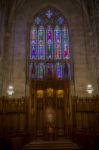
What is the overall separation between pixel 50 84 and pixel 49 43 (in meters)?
5.30

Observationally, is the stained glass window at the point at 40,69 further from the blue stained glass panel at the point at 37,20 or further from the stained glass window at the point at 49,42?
the blue stained glass panel at the point at 37,20

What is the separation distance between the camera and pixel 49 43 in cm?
1966

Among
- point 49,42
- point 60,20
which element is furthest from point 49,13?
→ point 49,42

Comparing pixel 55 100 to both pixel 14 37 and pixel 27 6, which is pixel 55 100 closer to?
pixel 14 37

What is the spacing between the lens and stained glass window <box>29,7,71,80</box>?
61.4ft

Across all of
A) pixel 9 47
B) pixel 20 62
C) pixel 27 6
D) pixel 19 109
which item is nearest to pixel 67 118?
pixel 19 109

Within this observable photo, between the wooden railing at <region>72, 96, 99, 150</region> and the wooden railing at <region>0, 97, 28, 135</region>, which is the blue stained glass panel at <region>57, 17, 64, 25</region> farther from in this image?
the wooden railing at <region>0, 97, 28, 135</region>

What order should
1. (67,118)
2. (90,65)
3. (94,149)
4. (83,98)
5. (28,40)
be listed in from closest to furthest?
(94,149), (67,118), (83,98), (90,65), (28,40)

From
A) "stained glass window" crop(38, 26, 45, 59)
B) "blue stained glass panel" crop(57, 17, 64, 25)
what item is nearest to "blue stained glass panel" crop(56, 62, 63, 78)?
"stained glass window" crop(38, 26, 45, 59)

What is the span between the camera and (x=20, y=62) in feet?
60.7

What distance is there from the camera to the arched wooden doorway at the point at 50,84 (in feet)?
48.6

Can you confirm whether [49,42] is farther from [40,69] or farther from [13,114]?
[13,114]

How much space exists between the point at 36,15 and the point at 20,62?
16.9ft

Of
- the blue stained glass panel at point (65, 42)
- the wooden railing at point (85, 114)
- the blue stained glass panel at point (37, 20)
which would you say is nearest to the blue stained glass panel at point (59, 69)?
the blue stained glass panel at point (65, 42)
